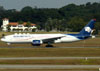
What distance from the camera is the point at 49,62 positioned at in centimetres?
4178

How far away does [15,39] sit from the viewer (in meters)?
74.6

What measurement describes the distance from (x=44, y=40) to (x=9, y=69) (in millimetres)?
40504

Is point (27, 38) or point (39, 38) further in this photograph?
point (39, 38)

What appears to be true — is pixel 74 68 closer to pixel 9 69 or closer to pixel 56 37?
pixel 9 69

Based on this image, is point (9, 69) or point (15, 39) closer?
point (9, 69)

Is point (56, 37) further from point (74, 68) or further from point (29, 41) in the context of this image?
point (74, 68)

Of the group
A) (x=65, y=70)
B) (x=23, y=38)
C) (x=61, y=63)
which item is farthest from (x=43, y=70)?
(x=23, y=38)

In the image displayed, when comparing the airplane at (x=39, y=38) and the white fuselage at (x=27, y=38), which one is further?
the airplane at (x=39, y=38)

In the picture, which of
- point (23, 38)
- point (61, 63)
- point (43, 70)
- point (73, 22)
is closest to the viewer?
point (43, 70)

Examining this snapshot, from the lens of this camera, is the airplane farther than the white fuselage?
Yes

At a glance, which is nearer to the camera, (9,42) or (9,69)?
(9,69)

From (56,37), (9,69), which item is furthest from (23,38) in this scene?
(9,69)

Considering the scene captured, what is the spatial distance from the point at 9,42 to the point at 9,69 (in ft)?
133

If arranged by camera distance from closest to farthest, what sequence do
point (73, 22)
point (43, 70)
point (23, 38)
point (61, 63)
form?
point (43, 70) → point (61, 63) → point (23, 38) → point (73, 22)
